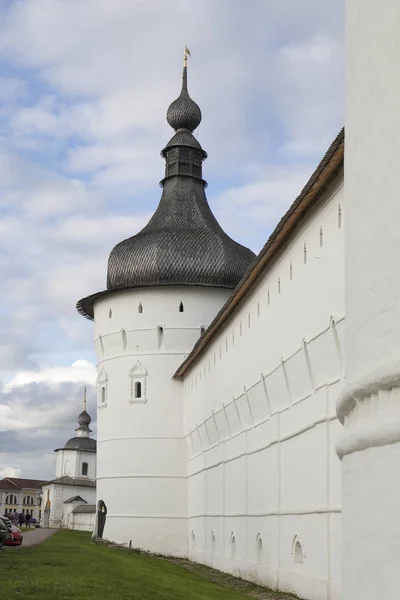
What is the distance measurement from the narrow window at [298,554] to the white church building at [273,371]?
0.15 feet

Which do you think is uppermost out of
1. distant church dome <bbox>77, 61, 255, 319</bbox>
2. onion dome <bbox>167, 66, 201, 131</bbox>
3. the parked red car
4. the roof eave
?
onion dome <bbox>167, 66, 201, 131</bbox>

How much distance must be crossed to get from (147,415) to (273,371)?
1353 cm

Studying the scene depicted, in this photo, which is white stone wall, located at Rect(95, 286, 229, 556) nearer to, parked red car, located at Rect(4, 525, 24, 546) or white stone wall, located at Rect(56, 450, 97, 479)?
parked red car, located at Rect(4, 525, 24, 546)

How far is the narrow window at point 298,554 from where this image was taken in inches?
553

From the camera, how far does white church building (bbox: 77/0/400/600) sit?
448 centimetres

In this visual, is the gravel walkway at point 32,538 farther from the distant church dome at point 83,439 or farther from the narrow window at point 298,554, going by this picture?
the distant church dome at point 83,439

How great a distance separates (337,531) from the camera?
39.6 feet

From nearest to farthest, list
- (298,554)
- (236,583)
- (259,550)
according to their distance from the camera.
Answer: (298,554), (259,550), (236,583)

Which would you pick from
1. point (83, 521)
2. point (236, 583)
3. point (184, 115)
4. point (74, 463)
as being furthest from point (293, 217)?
point (74, 463)

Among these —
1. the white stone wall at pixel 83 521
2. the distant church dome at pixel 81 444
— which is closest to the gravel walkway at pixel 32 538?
the white stone wall at pixel 83 521

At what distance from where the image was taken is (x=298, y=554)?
Answer: 46.8ft

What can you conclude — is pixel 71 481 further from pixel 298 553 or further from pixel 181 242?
pixel 298 553

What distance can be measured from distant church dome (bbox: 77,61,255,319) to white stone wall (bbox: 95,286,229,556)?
529 mm

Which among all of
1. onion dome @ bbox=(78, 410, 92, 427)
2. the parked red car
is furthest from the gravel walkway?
onion dome @ bbox=(78, 410, 92, 427)
